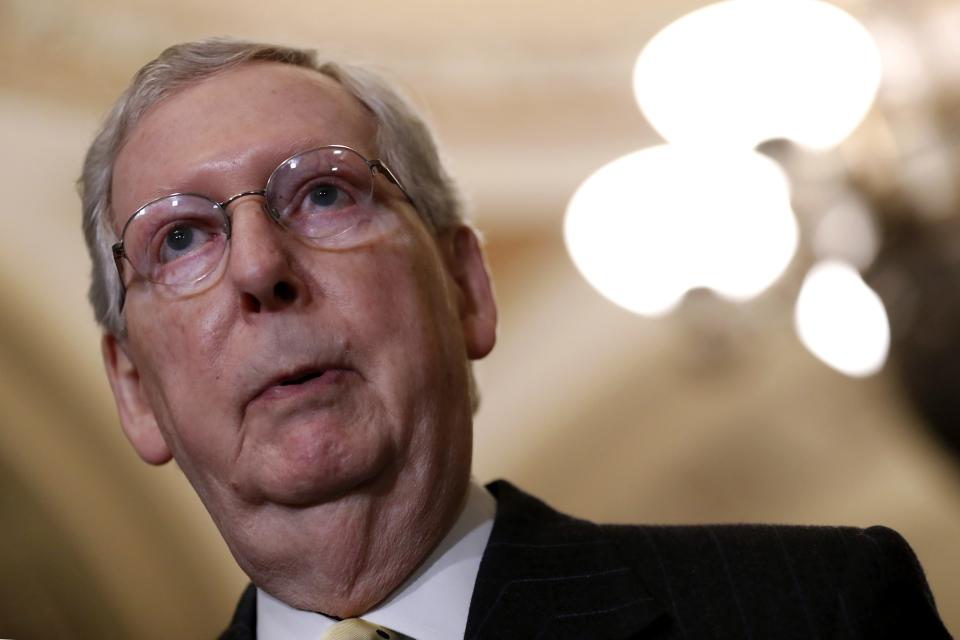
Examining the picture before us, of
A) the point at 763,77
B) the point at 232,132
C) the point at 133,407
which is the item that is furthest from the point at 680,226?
the point at 232,132

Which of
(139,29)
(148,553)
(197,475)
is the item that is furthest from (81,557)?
(197,475)

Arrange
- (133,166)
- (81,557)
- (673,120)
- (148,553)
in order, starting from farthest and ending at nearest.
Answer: (148,553)
(81,557)
(673,120)
(133,166)

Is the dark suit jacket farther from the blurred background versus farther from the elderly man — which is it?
the blurred background

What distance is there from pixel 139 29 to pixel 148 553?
7.89ft

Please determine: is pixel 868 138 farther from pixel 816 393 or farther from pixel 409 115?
pixel 409 115

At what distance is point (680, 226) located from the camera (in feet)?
17.8

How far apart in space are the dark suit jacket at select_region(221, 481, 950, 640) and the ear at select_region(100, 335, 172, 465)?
2.22 feet

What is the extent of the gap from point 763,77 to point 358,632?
11.2ft

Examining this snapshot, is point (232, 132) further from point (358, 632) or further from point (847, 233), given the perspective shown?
point (847, 233)

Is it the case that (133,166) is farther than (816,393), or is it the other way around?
(816,393)

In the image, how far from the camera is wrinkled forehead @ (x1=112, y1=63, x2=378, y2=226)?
82.3 inches

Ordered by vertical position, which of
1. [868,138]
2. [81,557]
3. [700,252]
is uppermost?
[868,138]

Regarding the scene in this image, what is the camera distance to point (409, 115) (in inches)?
96.1

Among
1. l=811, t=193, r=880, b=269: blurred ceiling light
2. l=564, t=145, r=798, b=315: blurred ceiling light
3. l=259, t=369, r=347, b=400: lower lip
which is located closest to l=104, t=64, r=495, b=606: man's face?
l=259, t=369, r=347, b=400: lower lip
